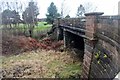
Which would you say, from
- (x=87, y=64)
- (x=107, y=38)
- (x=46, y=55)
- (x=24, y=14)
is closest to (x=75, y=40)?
(x=46, y=55)

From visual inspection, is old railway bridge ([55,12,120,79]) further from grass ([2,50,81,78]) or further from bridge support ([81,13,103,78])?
grass ([2,50,81,78])

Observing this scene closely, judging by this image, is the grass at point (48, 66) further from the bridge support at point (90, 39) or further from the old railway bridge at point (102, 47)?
the old railway bridge at point (102, 47)

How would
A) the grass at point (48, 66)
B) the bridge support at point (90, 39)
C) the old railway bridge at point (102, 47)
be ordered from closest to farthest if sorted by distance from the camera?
the old railway bridge at point (102, 47), the bridge support at point (90, 39), the grass at point (48, 66)

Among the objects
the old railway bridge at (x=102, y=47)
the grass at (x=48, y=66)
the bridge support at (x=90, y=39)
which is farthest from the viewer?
the grass at (x=48, y=66)

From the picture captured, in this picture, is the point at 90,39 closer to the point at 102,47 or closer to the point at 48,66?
the point at 102,47

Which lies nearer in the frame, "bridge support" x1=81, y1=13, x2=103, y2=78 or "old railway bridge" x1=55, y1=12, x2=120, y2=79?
"old railway bridge" x1=55, y1=12, x2=120, y2=79

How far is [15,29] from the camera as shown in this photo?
81.3 feet

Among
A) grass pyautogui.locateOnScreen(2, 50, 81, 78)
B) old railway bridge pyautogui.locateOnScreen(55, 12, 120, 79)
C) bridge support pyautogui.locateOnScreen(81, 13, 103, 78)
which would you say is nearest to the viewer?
old railway bridge pyautogui.locateOnScreen(55, 12, 120, 79)

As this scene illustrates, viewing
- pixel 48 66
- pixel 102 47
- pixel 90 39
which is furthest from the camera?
pixel 48 66

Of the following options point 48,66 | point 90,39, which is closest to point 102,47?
point 90,39

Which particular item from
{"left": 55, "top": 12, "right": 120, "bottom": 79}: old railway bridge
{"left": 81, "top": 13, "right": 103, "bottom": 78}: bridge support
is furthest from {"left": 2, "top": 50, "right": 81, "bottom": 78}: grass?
{"left": 55, "top": 12, "right": 120, "bottom": 79}: old railway bridge

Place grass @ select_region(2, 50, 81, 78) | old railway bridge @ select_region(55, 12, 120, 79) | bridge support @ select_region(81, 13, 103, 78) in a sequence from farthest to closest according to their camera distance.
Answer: grass @ select_region(2, 50, 81, 78)
bridge support @ select_region(81, 13, 103, 78)
old railway bridge @ select_region(55, 12, 120, 79)

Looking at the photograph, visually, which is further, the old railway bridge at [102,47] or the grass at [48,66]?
the grass at [48,66]

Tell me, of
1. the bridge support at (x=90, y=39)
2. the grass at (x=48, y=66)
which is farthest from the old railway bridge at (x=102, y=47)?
the grass at (x=48, y=66)
